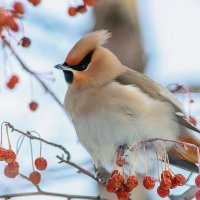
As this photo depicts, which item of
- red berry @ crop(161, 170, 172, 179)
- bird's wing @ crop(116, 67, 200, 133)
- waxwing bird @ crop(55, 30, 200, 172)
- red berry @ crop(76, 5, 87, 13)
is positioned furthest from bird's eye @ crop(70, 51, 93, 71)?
red berry @ crop(161, 170, 172, 179)

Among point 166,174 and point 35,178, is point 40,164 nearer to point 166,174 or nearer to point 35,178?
point 35,178

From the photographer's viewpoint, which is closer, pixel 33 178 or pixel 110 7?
pixel 33 178

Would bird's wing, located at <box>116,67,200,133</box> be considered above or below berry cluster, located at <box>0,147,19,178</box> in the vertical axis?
above

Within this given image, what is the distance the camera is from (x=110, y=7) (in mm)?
4883

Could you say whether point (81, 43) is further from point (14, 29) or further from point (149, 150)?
point (149, 150)

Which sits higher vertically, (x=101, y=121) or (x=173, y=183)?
(x=101, y=121)

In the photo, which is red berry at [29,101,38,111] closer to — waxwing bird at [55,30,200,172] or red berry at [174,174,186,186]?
waxwing bird at [55,30,200,172]

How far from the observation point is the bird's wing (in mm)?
3615

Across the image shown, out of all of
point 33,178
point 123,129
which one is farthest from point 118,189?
point 123,129

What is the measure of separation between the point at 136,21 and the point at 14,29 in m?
1.88

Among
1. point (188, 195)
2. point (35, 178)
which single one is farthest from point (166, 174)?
point (35, 178)

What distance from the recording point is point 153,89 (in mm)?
3670

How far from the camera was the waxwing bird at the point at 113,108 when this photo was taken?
136 inches

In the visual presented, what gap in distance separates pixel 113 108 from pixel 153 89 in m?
0.32
